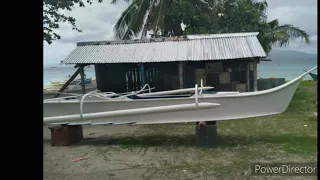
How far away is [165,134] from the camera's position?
6.86m

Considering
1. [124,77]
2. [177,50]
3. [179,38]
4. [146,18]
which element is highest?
[146,18]

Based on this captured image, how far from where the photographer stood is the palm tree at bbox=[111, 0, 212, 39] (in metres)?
13.1

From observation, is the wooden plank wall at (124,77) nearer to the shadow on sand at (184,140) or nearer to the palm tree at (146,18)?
the palm tree at (146,18)

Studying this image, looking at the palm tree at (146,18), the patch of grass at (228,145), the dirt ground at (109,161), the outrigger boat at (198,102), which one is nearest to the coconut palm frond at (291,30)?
the palm tree at (146,18)

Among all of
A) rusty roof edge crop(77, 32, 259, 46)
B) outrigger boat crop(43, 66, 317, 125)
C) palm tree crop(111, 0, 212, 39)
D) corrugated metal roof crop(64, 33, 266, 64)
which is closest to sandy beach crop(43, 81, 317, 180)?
outrigger boat crop(43, 66, 317, 125)

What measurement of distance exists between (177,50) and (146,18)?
4380 mm

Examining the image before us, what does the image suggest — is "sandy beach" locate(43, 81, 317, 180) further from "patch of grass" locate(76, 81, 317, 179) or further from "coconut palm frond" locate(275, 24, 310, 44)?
"coconut palm frond" locate(275, 24, 310, 44)

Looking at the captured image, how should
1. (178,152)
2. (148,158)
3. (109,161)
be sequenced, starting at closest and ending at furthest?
(109,161), (148,158), (178,152)

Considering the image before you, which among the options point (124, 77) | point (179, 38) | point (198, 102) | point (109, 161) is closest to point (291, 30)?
point (179, 38)

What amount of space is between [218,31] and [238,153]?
895 cm

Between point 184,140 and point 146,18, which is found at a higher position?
point 146,18

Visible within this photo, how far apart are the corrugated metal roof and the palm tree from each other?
9.15 feet

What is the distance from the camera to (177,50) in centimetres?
981

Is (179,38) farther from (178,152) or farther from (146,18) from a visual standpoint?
(178,152)
